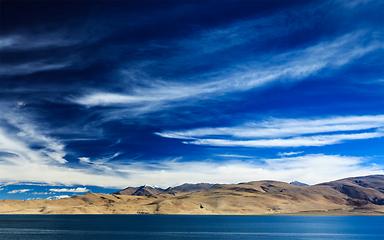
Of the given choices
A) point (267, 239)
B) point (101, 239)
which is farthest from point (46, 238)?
point (267, 239)

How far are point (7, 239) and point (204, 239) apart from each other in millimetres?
68880

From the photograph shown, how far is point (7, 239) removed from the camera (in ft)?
331

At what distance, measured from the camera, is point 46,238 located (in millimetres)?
105000

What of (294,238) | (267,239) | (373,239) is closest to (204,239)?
(267,239)

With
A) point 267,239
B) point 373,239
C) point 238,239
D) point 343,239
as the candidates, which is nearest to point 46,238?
point 238,239

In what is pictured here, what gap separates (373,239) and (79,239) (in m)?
108

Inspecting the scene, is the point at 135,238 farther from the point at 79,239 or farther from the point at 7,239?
the point at 7,239

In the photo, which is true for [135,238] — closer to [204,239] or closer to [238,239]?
[204,239]

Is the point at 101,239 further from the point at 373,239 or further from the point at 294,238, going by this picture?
the point at 373,239

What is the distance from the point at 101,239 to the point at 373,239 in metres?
100

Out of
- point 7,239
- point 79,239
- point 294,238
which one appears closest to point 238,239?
point 294,238

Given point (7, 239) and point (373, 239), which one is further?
point (373, 239)

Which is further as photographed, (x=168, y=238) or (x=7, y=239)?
(x=168, y=238)

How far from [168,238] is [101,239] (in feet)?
79.2
